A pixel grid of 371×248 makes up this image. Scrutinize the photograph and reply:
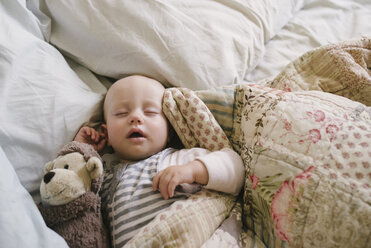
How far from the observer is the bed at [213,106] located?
552 mm

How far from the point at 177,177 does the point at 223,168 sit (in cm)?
13

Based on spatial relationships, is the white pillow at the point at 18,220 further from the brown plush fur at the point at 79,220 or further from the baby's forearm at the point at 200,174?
the baby's forearm at the point at 200,174

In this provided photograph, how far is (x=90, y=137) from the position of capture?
32.8 inches

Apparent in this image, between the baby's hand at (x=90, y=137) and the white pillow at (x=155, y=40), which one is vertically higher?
the white pillow at (x=155, y=40)

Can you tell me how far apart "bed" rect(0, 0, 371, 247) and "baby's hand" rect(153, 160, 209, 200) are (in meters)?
0.04

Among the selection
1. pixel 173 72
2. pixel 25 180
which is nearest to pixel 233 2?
pixel 173 72

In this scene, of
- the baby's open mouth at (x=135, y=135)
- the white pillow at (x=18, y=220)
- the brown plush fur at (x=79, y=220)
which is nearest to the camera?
the white pillow at (x=18, y=220)

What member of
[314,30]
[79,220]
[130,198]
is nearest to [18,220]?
[79,220]

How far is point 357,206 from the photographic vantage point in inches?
20.3

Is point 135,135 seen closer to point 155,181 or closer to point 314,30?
point 155,181

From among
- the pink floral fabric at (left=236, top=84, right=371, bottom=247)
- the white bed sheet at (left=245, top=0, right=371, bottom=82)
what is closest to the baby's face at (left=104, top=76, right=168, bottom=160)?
the pink floral fabric at (left=236, top=84, right=371, bottom=247)

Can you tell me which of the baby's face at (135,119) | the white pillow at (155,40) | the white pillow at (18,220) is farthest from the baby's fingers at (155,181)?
the white pillow at (155,40)

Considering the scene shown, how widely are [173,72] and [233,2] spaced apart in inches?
15.1

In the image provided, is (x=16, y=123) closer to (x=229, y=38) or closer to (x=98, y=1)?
(x=98, y=1)
